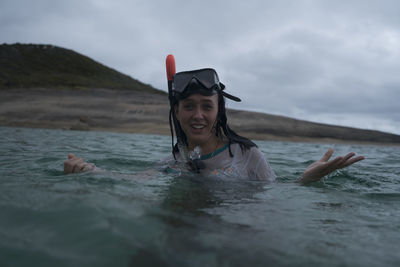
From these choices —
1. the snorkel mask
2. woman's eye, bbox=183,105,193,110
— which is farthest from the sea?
the snorkel mask

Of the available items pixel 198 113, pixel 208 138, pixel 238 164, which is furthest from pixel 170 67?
pixel 238 164

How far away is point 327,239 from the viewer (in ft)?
5.40

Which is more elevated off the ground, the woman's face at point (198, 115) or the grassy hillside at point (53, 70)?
the grassy hillside at point (53, 70)

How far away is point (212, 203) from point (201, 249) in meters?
0.83

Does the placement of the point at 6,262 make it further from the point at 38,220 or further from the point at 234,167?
the point at 234,167

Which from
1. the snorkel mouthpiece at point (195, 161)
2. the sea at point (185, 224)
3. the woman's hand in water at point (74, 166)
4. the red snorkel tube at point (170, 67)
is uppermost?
the red snorkel tube at point (170, 67)

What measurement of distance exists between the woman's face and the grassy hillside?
3010 cm

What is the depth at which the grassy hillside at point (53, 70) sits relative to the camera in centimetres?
3191

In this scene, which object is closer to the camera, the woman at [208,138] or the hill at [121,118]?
the woman at [208,138]

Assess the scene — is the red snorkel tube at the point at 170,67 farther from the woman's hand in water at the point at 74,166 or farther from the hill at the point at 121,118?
the hill at the point at 121,118

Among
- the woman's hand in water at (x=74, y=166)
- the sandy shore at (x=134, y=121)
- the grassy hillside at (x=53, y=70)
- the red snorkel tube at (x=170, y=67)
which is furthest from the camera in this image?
the grassy hillside at (x=53, y=70)

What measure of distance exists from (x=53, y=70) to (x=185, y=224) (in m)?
44.0

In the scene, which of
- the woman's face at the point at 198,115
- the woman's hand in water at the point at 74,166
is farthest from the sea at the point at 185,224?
the woman's face at the point at 198,115

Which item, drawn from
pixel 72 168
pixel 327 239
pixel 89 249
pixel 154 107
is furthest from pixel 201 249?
pixel 154 107
